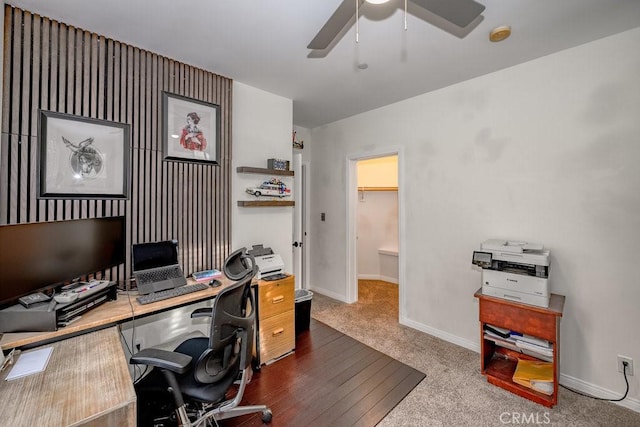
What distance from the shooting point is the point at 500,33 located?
1954mm

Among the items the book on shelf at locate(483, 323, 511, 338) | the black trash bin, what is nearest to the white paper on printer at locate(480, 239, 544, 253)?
the book on shelf at locate(483, 323, 511, 338)

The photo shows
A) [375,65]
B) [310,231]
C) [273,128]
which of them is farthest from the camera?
[310,231]

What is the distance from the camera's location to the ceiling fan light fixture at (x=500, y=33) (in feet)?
6.31

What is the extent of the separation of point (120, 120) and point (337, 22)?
1809mm

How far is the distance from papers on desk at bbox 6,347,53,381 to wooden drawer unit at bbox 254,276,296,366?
1305 millimetres

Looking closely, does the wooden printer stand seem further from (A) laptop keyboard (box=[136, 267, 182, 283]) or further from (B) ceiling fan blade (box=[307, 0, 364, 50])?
(A) laptop keyboard (box=[136, 267, 182, 283])

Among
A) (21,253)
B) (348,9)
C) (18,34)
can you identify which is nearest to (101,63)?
(18,34)

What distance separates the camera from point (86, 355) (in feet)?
4.46

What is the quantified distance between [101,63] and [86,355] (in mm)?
1987

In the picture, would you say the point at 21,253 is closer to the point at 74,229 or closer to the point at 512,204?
the point at 74,229

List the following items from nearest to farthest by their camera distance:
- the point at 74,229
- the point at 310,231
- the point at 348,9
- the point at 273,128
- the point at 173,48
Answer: the point at 348,9
the point at 74,229
the point at 173,48
the point at 273,128
the point at 310,231

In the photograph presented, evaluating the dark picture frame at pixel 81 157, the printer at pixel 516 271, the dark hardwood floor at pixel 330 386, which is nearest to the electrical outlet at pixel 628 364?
the printer at pixel 516 271

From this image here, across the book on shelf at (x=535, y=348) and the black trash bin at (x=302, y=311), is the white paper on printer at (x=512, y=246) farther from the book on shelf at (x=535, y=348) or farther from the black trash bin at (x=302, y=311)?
the black trash bin at (x=302, y=311)

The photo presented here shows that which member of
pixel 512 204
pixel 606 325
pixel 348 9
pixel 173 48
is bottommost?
pixel 606 325
